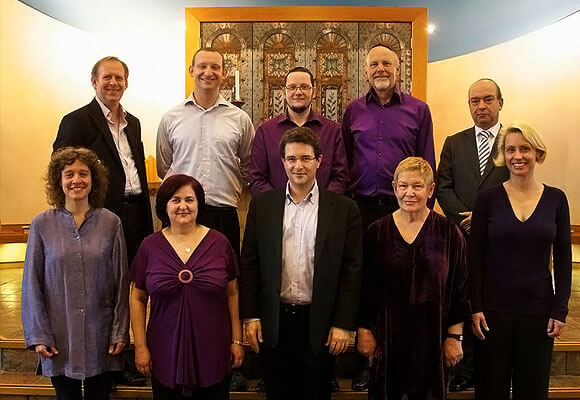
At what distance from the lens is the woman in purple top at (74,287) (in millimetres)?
2029

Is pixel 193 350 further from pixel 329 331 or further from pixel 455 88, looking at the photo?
pixel 455 88

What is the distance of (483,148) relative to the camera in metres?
2.77

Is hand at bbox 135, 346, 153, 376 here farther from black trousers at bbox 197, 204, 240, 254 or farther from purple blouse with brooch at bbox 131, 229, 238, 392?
black trousers at bbox 197, 204, 240, 254

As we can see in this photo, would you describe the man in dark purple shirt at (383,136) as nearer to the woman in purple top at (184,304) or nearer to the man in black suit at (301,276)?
the man in black suit at (301,276)

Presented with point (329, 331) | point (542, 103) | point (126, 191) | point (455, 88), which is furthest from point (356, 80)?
point (329, 331)

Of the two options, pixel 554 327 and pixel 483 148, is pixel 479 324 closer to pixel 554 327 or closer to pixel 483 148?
pixel 554 327

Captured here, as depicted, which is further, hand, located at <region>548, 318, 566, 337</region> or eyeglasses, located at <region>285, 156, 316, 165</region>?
hand, located at <region>548, 318, 566, 337</region>

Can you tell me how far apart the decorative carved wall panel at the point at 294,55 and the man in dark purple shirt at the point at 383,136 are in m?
2.16

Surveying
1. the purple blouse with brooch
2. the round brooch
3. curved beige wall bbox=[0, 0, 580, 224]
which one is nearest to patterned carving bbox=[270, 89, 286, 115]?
curved beige wall bbox=[0, 0, 580, 224]

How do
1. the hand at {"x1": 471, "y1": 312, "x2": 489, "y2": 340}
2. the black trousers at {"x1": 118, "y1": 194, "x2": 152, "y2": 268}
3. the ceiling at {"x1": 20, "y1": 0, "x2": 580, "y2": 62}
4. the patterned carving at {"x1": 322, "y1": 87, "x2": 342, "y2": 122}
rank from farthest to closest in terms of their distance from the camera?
1. the ceiling at {"x1": 20, "y1": 0, "x2": 580, "y2": 62}
2. the patterned carving at {"x1": 322, "y1": 87, "x2": 342, "y2": 122}
3. the black trousers at {"x1": 118, "y1": 194, "x2": 152, "y2": 268}
4. the hand at {"x1": 471, "y1": 312, "x2": 489, "y2": 340}

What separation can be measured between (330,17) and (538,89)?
2.57 meters

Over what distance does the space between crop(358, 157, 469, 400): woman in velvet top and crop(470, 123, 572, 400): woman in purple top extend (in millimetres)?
185

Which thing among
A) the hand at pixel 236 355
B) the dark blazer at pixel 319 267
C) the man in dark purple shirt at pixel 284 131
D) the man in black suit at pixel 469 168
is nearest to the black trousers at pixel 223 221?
the man in dark purple shirt at pixel 284 131

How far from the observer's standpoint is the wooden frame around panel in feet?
15.6
